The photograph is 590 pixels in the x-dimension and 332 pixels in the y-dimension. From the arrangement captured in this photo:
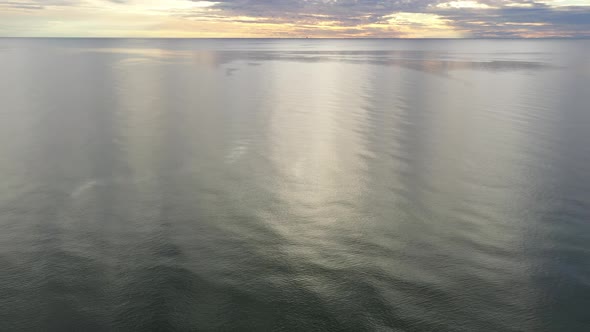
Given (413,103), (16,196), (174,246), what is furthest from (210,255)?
(413,103)

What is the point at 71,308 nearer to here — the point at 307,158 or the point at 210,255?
the point at 210,255

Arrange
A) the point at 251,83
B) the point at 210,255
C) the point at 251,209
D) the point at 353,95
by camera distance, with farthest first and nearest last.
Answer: the point at 251,83 → the point at 353,95 → the point at 251,209 → the point at 210,255

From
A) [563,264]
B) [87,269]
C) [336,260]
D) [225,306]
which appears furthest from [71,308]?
[563,264]

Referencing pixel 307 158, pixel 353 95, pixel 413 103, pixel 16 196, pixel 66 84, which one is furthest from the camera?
pixel 66 84

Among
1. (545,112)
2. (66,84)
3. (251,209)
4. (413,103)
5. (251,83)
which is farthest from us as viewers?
(251,83)

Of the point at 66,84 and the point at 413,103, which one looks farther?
the point at 66,84

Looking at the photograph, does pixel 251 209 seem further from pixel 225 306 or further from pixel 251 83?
pixel 251 83
